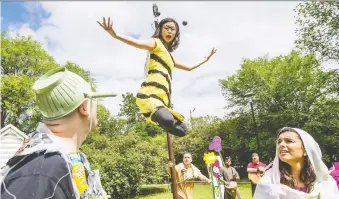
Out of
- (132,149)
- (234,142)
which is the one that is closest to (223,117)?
(234,142)

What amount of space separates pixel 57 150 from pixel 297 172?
2253 millimetres

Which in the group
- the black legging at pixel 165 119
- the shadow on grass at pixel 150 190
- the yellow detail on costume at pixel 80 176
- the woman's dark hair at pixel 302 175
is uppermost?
the black legging at pixel 165 119

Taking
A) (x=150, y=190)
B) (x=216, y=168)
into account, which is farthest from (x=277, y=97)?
(x=216, y=168)

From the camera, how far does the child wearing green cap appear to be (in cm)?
116

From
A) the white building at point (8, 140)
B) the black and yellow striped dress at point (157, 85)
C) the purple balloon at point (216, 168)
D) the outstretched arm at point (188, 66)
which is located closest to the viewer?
the black and yellow striped dress at point (157, 85)

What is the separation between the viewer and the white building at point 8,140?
1096 cm

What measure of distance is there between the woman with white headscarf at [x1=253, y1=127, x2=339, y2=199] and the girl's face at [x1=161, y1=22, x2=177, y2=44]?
1.31 metres

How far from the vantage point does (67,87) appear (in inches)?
55.9

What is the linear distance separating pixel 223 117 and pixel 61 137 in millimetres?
30310

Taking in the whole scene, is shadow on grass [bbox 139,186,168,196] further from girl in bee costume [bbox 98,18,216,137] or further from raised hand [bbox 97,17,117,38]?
raised hand [bbox 97,17,117,38]

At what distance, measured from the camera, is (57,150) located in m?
1.29

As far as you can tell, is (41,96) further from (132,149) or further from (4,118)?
(4,118)

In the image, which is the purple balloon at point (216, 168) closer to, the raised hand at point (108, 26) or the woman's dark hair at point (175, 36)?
the woman's dark hair at point (175, 36)

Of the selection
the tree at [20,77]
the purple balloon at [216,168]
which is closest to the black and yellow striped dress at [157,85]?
the purple balloon at [216,168]
